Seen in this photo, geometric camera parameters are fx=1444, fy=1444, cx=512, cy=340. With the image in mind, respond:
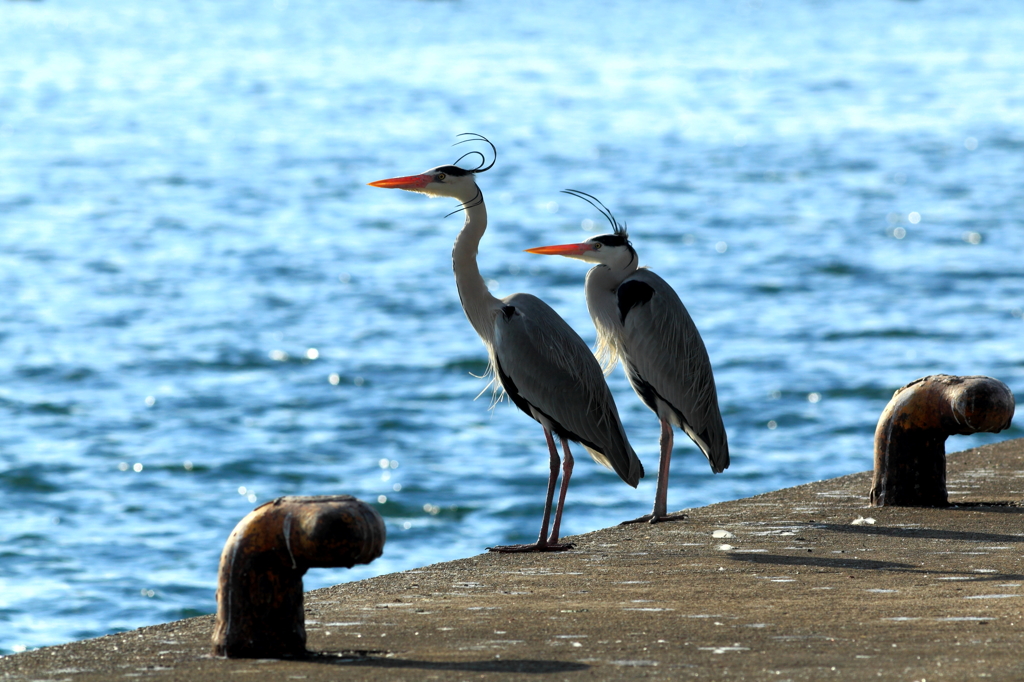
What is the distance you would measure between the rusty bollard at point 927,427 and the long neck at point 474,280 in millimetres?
1873

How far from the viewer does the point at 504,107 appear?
1932 inches

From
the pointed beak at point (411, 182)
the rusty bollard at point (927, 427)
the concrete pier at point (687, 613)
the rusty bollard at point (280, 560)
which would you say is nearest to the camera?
the rusty bollard at point (280, 560)

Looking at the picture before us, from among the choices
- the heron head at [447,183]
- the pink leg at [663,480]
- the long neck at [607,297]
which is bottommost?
the pink leg at [663,480]

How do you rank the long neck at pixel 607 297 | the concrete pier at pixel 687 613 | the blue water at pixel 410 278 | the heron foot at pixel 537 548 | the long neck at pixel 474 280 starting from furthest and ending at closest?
1. the blue water at pixel 410 278
2. the long neck at pixel 607 297
3. the long neck at pixel 474 280
4. the heron foot at pixel 537 548
5. the concrete pier at pixel 687 613

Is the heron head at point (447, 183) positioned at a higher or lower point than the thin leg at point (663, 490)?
higher

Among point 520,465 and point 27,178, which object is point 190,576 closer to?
point 520,465

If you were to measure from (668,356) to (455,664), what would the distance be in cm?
319

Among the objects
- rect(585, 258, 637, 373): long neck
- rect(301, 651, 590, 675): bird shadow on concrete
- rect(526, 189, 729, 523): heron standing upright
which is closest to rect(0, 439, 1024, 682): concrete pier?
rect(301, 651, 590, 675): bird shadow on concrete

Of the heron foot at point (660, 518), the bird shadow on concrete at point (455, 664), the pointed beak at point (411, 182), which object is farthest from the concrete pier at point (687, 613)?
the pointed beak at point (411, 182)

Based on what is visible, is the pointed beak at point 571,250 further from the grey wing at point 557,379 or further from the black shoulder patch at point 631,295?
the grey wing at point 557,379

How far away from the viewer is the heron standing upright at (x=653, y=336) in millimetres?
7199

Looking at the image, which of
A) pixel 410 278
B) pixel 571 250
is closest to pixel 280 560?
pixel 571 250

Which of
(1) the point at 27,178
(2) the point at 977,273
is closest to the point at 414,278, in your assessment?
(2) the point at 977,273

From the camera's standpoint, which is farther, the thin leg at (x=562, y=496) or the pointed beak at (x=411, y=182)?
the pointed beak at (x=411, y=182)
